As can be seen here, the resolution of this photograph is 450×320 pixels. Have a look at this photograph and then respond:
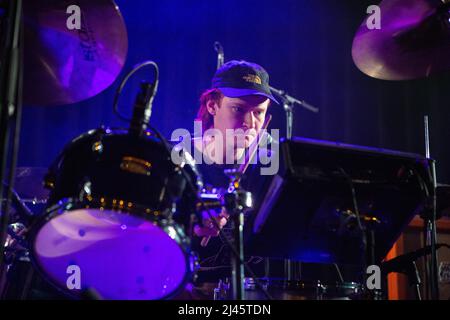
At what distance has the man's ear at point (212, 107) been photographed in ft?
9.37

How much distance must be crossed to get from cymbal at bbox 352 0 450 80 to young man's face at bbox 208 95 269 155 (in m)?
0.62

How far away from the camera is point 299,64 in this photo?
3949 mm

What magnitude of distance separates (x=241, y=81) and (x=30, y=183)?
48.0 inches

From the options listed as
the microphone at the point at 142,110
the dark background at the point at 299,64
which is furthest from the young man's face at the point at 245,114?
the microphone at the point at 142,110

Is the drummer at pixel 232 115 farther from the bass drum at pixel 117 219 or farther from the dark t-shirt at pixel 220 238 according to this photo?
the bass drum at pixel 117 219

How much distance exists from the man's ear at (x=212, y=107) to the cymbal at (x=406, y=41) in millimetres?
941

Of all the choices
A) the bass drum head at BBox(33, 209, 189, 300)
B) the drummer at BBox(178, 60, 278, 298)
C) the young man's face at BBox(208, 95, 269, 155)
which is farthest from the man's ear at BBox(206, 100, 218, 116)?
the bass drum head at BBox(33, 209, 189, 300)

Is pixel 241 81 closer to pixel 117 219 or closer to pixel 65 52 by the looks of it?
pixel 65 52

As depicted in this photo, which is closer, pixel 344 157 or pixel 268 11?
pixel 344 157

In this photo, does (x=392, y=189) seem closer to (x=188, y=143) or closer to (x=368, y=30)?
(x=368, y=30)

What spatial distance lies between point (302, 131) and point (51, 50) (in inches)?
100

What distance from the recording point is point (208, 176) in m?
2.52
